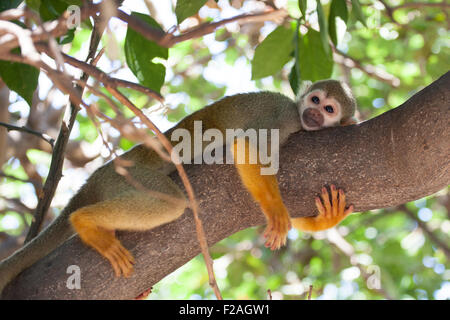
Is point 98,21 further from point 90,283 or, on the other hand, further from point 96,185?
point 90,283

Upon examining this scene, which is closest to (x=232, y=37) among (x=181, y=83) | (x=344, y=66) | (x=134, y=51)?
(x=181, y=83)

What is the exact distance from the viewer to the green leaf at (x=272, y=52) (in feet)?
10.7

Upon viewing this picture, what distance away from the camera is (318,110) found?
388 cm

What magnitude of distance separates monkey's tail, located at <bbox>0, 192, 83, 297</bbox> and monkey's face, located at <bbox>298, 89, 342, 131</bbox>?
5.73ft

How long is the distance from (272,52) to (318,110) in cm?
79

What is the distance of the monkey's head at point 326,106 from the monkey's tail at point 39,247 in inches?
69.7

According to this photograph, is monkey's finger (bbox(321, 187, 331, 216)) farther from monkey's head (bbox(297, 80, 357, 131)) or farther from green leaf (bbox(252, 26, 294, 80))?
monkey's head (bbox(297, 80, 357, 131))

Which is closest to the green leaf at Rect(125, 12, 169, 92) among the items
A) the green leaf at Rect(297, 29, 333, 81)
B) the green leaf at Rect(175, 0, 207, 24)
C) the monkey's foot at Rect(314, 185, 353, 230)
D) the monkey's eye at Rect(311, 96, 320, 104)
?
the green leaf at Rect(175, 0, 207, 24)

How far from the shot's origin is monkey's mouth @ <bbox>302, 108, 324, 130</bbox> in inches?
150

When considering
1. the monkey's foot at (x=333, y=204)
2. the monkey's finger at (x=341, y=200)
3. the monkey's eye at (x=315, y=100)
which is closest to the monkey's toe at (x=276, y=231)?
the monkey's foot at (x=333, y=204)

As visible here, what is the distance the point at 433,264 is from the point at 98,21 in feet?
20.1

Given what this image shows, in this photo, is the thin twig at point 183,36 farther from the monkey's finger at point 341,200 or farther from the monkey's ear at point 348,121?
the monkey's ear at point 348,121

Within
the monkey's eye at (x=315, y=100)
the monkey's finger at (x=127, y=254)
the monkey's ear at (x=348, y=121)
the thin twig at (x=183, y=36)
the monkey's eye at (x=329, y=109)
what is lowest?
the monkey's finger at (x=127, y=254)

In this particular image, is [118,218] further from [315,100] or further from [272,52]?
[315,100]
